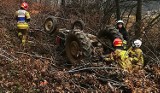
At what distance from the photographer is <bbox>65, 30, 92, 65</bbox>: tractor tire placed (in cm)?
1075

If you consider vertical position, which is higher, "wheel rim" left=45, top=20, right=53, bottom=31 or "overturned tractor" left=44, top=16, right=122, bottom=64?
"wheel rim" left=45, top=20, right=53, bottom=31

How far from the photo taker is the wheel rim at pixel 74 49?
449 inches

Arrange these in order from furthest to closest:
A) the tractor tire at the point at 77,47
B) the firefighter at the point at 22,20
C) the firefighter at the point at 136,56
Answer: the firefighter at the point at 22,20 → the tractor tire at the point at 77,47 → the firefighter at the point at 136,56

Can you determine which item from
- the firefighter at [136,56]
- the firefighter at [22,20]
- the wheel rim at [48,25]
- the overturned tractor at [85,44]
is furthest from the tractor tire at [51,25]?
the firefighter at [136,56]

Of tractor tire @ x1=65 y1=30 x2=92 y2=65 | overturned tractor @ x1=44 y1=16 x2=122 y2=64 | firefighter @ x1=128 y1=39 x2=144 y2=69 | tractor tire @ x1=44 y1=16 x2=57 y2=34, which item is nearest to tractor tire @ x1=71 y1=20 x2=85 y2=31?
tractor tire @ x1=44 y1=16 x2=57 y2=34

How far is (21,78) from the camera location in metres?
9.45

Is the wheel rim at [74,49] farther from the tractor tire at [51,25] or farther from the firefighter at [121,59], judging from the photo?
the tractor tire at [51,25]

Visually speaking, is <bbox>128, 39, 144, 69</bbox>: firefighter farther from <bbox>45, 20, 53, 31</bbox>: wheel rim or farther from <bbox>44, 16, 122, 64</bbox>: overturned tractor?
<bbox>45, 20, 53, 31</bbox>: wheel rim

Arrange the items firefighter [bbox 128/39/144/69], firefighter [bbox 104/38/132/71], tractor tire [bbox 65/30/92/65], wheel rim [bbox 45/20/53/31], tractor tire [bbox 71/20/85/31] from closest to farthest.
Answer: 1. firefighter [bbox 104/38/132/71]
2. firefighter [bbox 128/39/144/69]
3. tractor tire [bbox 65/30/92/65]
4. tractor tire [bbox 71/20/85/31]
5. wheel rim [bbox 45/20/53/31]

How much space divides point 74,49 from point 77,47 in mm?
241

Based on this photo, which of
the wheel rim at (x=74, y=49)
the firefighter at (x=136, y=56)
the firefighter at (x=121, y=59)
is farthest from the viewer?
the wheel rim at (x=74, y=49)

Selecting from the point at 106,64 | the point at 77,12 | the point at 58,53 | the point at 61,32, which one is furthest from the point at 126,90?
the point at 77,12

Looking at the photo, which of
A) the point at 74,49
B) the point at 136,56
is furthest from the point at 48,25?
the point at 136,56

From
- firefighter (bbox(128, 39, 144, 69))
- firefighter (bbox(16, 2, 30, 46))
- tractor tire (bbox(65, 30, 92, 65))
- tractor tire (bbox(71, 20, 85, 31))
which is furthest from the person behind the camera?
tractor tire (bbox(71, 20, 85, 31))
